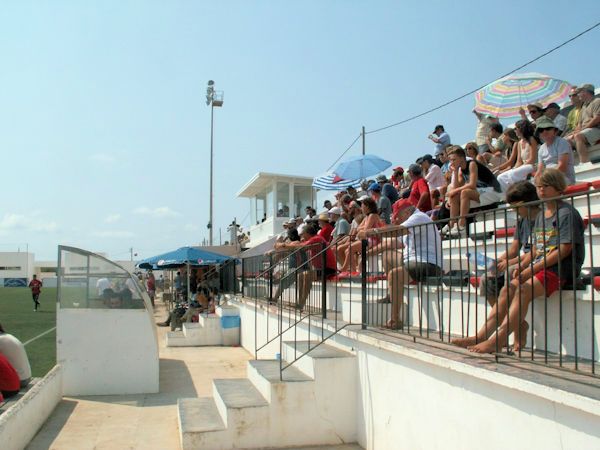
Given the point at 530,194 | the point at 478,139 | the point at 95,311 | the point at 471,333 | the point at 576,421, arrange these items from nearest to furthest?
the point at 576,421 < the point at 530,194 < the point at 471,333 < the point at 95,311 < the point at 478,139

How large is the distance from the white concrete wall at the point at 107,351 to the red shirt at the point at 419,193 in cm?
481

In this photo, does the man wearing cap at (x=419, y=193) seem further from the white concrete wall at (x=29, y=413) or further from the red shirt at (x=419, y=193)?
Result: the white concrete wall at (x=29, y=413)

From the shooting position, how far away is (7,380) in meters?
7.25

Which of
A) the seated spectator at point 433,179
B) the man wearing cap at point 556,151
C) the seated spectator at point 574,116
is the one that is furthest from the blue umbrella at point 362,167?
the man wearing cap at point 556,151

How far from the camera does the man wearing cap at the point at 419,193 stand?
9.70 meters

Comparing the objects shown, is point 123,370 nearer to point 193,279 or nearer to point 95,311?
point 95,311

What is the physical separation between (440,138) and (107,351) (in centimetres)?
767

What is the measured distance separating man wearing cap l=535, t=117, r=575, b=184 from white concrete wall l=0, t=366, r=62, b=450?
615 cm

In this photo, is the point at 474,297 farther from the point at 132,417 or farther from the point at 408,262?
the point at 132,417

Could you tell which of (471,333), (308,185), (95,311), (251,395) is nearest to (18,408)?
(251,395)

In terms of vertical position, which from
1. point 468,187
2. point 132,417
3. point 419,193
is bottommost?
point 132,417

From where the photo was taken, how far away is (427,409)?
16.3 feet

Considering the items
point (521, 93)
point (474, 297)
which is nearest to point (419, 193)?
point (521, 93)

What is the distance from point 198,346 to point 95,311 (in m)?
5.37
